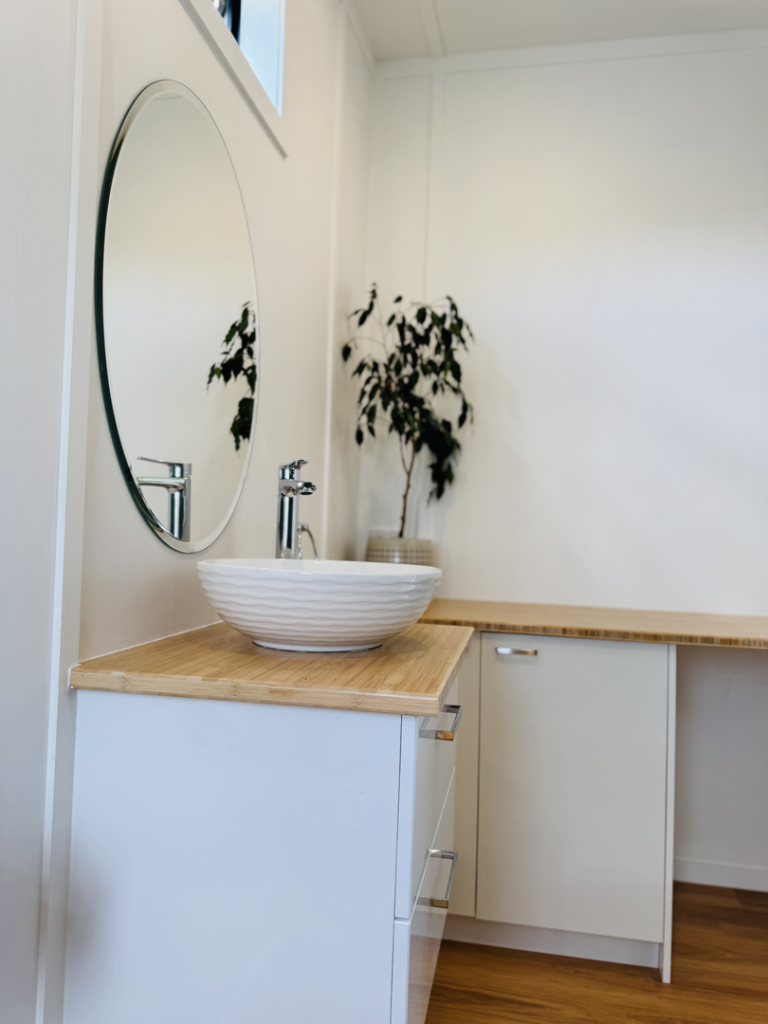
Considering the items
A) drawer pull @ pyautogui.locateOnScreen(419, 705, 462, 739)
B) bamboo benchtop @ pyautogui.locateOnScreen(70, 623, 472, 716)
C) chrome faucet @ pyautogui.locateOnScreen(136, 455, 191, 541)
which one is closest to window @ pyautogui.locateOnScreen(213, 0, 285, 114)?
chrome faucet @ pyautogui.locateOnScreen(136, 455, 191, 541)

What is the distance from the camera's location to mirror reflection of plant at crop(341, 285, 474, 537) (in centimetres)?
244

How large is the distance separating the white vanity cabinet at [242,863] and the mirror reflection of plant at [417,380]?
1.52 metres

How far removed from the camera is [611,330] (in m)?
2.60

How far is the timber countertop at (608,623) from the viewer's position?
6.38 feet

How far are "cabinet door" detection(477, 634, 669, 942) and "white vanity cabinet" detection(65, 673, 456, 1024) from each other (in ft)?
3.40

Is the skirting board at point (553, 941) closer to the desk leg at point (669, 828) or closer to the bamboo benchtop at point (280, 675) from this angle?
the desk leg at point (669, 828)

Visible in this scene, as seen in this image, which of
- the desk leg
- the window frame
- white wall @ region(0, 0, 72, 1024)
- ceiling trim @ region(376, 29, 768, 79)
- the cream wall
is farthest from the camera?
ceiling trim @ region(376, 29, 768, 79)

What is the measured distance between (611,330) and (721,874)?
1.84 meters

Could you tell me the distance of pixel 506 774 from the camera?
2.04 metres

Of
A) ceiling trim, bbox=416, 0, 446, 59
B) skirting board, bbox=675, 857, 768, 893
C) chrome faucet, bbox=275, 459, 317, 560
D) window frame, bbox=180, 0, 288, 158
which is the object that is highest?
ceiling trim, bbox=416, 0, 446, 59

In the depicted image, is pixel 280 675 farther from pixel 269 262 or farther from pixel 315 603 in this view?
pixel 269 262

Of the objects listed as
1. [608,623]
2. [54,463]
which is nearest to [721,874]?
[608,623]

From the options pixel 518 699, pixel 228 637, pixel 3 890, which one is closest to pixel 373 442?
pixel 518 699

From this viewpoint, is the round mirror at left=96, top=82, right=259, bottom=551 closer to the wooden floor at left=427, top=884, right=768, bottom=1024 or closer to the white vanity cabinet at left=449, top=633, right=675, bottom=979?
the white vanity cabinet at left=449, top=633, right=675, bottom=979
